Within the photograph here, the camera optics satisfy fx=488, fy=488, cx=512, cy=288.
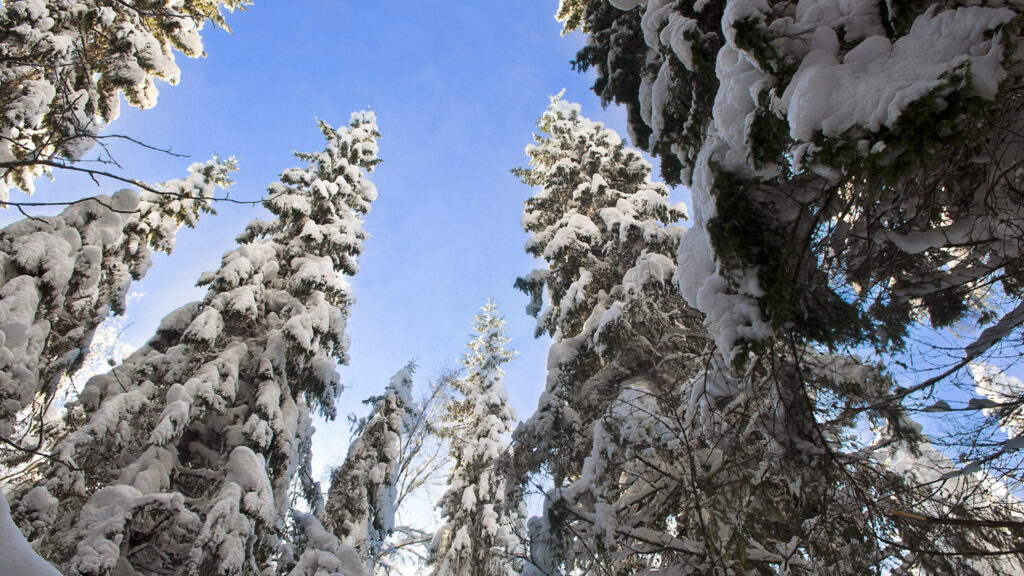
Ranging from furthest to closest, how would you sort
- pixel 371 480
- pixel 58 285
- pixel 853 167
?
pixel 371 480, pixel 58 285, pixel 853 167

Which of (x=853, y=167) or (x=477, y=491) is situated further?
(x=477, y=491)

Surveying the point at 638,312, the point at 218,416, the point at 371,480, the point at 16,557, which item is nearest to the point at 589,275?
the point at 638,312

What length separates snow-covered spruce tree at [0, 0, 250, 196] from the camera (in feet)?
20.4

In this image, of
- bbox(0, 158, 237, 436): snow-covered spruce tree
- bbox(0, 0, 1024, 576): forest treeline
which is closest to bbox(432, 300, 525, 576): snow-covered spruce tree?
bbox(0, 0, 1024, 576): forest treeline

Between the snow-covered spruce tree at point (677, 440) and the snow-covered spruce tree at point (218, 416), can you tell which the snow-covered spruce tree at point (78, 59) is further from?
the snow-covered spruce tree at point (677, 440)

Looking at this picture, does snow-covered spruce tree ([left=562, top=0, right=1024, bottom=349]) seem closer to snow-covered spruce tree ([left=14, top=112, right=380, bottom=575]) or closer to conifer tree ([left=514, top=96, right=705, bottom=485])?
conifer tree ([left=514, top=96, right=705, bottom=485])

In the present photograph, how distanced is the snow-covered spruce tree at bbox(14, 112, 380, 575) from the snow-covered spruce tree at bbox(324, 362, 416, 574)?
4.40 m

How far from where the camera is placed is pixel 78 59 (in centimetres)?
666

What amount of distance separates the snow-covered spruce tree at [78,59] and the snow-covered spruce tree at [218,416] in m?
2.77

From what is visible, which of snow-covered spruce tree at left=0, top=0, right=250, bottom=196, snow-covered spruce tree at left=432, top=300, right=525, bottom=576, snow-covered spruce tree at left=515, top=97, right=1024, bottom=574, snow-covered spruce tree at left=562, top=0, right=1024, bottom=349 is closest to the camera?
snow-covered spruce tree at left=562, top=0, right=1024, bottom=349

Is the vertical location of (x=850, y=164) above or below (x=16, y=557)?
above

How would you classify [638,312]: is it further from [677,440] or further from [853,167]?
[853,167]

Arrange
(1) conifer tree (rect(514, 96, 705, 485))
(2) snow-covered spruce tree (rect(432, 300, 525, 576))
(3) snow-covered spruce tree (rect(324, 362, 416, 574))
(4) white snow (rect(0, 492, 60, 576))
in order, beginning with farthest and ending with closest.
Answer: (2) snow-covered spruce tree (rect(432, 300, 525, 576)), (3) snow-covered spruce tree (rect(324, 362, 416, 574)), (1) conifer tree (rect(514, 96, 705, 485)), (4) white snow (rect(0, 492, 60, 576))

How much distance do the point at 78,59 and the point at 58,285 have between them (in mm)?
3131
